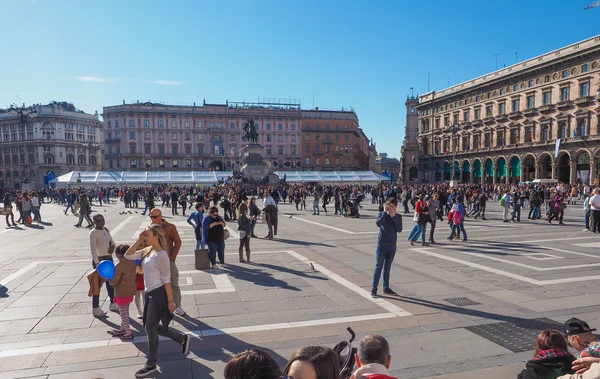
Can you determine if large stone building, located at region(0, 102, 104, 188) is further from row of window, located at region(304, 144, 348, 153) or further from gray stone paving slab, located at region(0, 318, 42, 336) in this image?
gray stone paving slab, located at region(0, 318, 42, 336)

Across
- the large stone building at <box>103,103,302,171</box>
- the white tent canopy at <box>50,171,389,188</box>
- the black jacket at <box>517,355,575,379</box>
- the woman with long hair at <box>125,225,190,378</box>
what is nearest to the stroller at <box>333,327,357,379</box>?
the black jacket at <box>517,355,575,379</box>

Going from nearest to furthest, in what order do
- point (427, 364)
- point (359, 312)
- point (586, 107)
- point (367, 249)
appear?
1. point (427, 364)
2. point (359, 312)
3. point (367, 249)
4. point (586, 107)

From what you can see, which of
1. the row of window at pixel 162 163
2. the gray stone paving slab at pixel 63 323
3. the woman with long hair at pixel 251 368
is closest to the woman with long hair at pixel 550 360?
the woman with long hair at pixel 251 368

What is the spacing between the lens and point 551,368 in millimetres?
3055

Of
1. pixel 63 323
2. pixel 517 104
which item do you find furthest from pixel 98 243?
pixel 517 104

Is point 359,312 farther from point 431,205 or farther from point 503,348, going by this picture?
point 431,205

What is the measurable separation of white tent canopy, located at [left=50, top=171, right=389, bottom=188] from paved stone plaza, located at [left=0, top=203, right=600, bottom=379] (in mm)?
43442

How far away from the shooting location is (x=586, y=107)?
4816cm

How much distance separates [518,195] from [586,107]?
1543 inches

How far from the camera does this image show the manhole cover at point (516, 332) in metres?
5.30

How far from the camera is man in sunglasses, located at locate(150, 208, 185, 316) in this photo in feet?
20.6

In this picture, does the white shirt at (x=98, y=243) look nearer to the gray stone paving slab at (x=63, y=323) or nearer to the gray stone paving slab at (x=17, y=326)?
the gray stone paving slab at (x=63, y=323)

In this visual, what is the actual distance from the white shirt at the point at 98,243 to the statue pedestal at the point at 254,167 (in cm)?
3991

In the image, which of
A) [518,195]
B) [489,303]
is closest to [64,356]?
[489,303]
